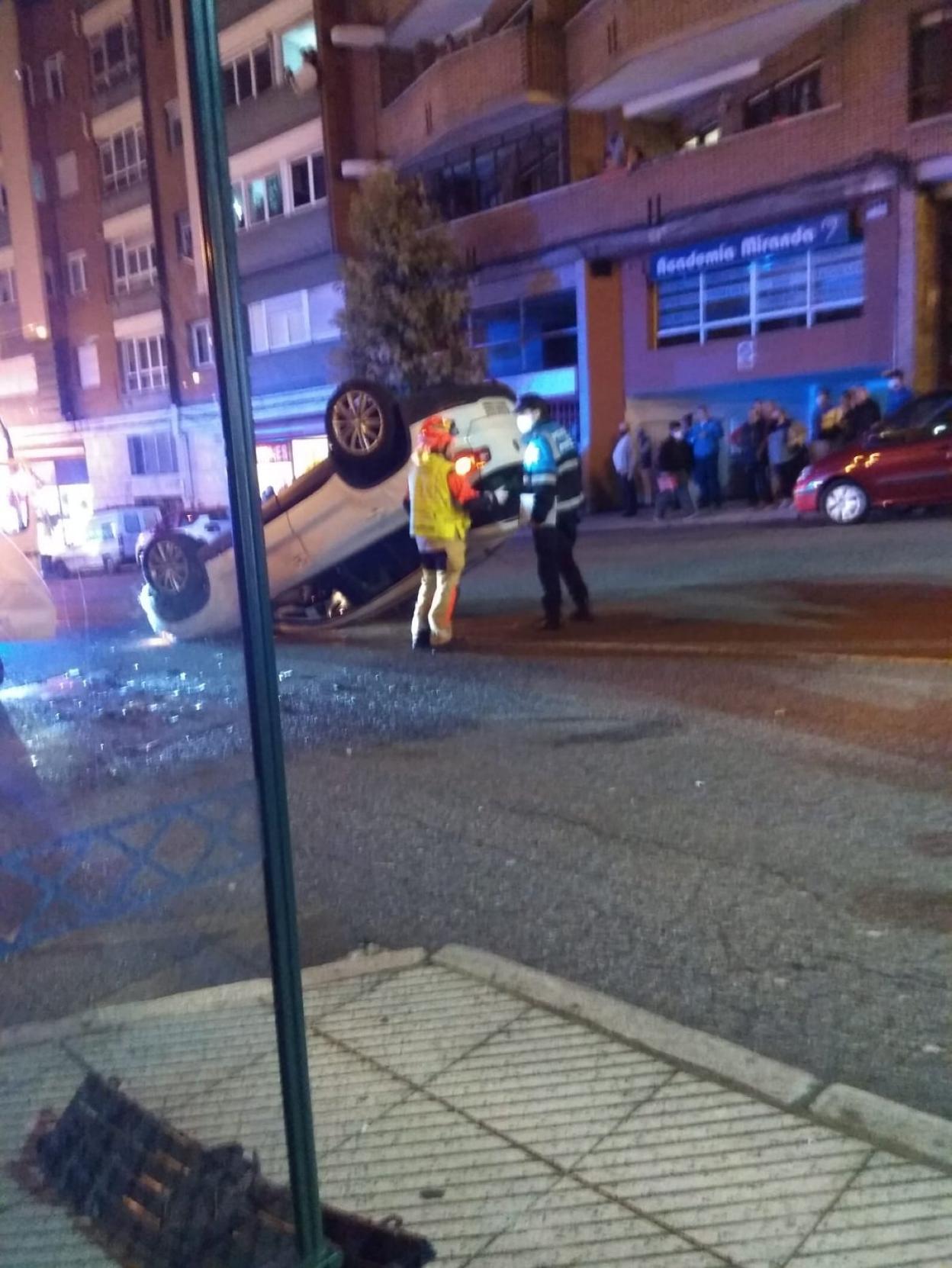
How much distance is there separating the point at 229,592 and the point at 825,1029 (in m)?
8.05

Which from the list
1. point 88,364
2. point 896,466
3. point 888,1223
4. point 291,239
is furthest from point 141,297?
point 291,239

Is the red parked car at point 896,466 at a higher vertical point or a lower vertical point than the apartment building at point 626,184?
lower

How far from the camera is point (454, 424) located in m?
9.36

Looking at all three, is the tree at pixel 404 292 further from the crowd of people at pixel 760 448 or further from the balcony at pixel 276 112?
the crowd of people at pixel 760 448

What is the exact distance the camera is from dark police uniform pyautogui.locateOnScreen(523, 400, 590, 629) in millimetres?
9305

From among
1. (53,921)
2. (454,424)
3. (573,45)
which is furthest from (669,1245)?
(573,45)

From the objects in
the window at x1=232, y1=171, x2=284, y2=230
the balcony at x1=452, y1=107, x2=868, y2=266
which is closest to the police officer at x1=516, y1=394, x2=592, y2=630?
the balcony at x1=452, y1=107, x2=868, y2=266

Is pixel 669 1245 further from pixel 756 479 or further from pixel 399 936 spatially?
pixel 756 479

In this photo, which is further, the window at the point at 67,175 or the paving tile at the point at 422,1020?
the window at the point at 67,175

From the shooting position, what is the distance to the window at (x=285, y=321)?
89.2 feet

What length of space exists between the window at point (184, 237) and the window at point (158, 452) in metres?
1.78

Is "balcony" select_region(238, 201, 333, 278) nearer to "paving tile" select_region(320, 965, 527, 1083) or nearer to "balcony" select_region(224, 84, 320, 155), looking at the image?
"balcony" select_region(224, 84, 320, 155)

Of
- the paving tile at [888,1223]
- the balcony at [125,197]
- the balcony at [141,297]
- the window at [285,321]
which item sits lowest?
the paving tile at [888,1223]

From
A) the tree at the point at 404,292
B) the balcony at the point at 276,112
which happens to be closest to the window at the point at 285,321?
the balcony at the point at 276,112
